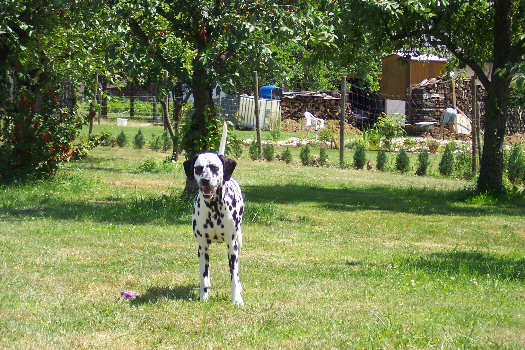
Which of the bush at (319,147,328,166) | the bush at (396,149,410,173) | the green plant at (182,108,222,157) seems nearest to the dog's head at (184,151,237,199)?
the green plant at (182,108,222,157)

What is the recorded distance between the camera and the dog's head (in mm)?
6418

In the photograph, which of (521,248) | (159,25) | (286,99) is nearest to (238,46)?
(159,25)

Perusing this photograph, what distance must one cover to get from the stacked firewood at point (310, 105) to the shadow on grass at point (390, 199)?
2685cm

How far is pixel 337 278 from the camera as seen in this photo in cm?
839

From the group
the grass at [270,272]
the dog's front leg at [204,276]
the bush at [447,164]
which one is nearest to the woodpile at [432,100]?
the bush at [447,164]

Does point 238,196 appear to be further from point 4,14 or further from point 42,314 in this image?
point 4,14

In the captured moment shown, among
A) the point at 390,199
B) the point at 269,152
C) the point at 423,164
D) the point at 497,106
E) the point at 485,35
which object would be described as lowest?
the point at 390,199

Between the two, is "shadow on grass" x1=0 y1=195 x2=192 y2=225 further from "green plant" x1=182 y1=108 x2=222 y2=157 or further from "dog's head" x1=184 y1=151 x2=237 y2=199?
"dog's head" x1=184 y1=151 x2=237 y2=199

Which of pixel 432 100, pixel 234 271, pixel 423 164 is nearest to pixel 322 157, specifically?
pixel 423 164

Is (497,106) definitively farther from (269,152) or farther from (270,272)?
(269,152)

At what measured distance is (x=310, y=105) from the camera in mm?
46344

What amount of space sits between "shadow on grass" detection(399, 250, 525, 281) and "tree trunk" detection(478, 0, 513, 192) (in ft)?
23.5

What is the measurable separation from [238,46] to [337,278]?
5076 millimetres

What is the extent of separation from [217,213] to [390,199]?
36.1ft
